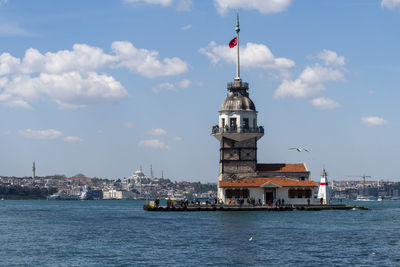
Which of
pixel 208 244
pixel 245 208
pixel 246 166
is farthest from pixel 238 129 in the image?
pixel 208 244

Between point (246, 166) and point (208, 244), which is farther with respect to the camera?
point (246, 166)

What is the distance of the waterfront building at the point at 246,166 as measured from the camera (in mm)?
83750

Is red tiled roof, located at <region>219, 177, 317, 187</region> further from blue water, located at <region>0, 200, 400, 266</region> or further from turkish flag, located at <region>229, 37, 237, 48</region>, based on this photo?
blue water, located at <region>0, 200, 400, 266</region>

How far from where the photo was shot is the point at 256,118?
3477 inches

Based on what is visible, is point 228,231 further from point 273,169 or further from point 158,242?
point 273,169

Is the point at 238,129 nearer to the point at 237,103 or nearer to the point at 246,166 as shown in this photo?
the point at 237,103

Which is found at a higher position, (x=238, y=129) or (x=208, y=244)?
(x=238, y=129)

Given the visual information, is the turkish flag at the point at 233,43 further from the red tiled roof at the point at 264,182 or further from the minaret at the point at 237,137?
the red tiled roof at the point at 264,182

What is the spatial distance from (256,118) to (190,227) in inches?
1324

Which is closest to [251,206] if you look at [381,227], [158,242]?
[381,227]

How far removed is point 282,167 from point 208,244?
146 feet

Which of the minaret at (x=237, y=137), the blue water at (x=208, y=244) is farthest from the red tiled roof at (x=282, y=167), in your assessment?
the blue water at (x=208, y=244)

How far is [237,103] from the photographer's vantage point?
8762 cm

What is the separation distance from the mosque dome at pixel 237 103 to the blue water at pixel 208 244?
1019 inches
